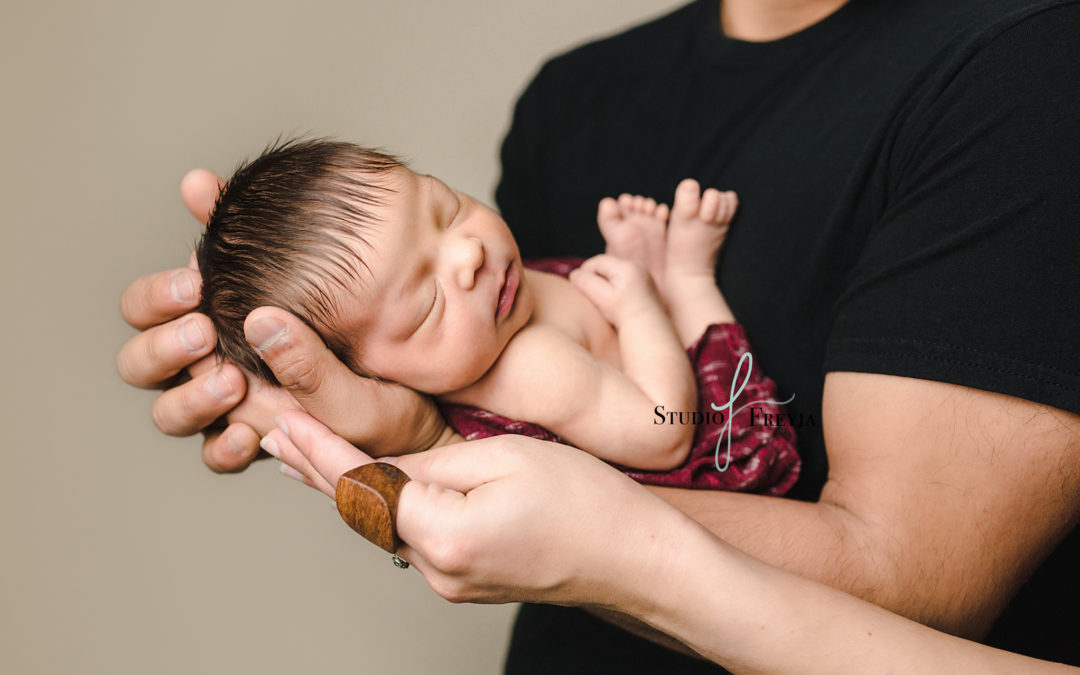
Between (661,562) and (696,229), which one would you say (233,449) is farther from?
(696,229)

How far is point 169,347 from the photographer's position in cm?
103

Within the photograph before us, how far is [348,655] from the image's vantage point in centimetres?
212

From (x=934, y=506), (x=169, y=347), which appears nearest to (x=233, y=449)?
(x=169, y=347)

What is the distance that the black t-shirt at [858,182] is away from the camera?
82 cm

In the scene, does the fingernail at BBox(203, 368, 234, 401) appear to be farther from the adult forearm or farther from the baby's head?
the adult forearm

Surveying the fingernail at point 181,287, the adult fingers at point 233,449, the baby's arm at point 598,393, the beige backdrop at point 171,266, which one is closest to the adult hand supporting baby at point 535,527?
the baby's arm at point 598,393

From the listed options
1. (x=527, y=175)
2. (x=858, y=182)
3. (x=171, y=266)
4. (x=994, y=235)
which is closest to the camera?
(x=994, y=235)

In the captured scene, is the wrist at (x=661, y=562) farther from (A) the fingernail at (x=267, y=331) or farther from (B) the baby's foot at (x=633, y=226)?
(B) the baby's foot at (x=633, y=226)

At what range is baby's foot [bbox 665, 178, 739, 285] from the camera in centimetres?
119

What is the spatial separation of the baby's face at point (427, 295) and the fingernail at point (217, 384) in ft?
0.55

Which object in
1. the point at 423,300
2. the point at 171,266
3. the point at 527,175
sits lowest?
the point at 171,266

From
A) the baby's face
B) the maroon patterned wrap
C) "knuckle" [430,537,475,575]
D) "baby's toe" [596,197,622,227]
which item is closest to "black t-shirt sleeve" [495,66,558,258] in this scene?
"baby's toe" [596,197,622,227]

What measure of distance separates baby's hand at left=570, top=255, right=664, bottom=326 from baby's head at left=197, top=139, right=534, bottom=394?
20 cm

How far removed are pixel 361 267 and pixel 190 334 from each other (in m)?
0.25
